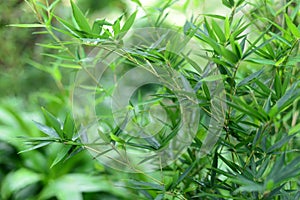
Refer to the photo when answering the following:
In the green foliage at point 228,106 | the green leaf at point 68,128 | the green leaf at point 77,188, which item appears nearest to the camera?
the green foliage at point 228,106

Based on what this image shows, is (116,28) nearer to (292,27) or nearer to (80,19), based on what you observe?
(80,19)

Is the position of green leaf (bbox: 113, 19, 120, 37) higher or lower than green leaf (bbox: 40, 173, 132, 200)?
higher

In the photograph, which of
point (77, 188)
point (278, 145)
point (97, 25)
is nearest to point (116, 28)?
point (97, 25)

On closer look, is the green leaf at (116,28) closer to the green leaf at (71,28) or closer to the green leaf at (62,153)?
the green leaf at (71,28)

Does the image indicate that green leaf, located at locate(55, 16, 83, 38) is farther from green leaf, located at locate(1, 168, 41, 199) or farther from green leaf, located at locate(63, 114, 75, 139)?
green leaf, located at locate(1, 168, 41, 199)

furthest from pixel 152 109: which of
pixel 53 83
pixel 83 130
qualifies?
pixel 53 83

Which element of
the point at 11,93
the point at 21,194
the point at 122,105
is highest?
the point at 11,93

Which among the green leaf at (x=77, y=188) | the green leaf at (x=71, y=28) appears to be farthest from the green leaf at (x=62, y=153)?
the green leaf at (x=77, y=188)

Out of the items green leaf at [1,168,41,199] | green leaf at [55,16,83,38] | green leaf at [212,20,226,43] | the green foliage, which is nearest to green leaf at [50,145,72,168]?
the green foliage

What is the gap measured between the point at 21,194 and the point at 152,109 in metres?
1.29

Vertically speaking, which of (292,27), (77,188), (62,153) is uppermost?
(292,27)

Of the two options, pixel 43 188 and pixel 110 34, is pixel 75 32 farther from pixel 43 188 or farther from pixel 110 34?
pixel 43 188

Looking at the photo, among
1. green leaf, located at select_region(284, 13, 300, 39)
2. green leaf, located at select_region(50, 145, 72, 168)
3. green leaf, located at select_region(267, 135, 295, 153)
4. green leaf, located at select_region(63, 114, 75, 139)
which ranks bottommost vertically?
green leaf, located at select_region(50, 145, 72, 168)

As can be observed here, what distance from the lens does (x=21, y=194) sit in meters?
2.00
